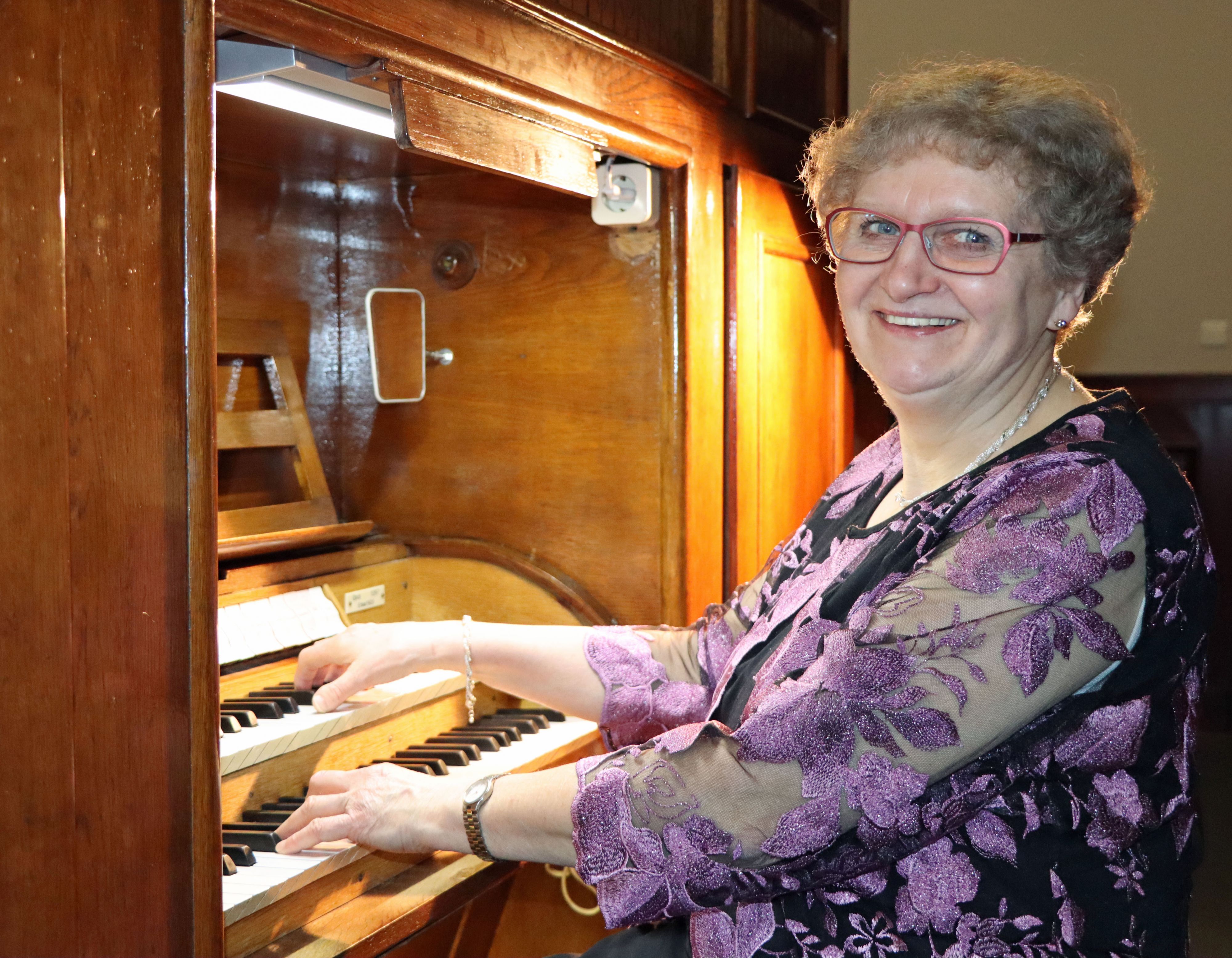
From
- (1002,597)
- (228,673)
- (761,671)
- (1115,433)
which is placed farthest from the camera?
(228,673)

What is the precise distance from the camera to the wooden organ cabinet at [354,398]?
1.13 meters

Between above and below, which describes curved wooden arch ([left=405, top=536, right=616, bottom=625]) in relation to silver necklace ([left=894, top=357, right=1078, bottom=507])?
below

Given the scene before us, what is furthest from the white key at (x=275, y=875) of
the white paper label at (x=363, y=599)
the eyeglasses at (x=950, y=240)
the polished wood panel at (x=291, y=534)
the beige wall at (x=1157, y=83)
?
the beige wall at (x=1157, y=83)

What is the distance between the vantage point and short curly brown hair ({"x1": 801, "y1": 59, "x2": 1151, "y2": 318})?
1.34 meters

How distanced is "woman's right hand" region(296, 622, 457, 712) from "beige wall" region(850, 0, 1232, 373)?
3418 mm

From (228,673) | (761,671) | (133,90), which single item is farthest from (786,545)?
(133,90)

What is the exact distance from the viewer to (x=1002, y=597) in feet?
3.70

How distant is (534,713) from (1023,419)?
1.10m

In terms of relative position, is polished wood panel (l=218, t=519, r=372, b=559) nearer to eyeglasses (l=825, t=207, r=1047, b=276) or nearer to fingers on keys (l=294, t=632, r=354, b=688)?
fingers on keys (l=294, t=632, r=354, b=688)

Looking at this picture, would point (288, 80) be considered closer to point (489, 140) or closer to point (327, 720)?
point (489, 140)

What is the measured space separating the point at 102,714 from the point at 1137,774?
104cm

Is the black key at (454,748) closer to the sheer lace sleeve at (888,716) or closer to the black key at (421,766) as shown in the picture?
the black key at (421,766)

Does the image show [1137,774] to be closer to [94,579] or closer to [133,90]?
[94,579]

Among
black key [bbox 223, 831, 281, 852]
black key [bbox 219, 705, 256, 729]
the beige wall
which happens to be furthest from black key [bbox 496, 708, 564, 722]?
the beige wall
